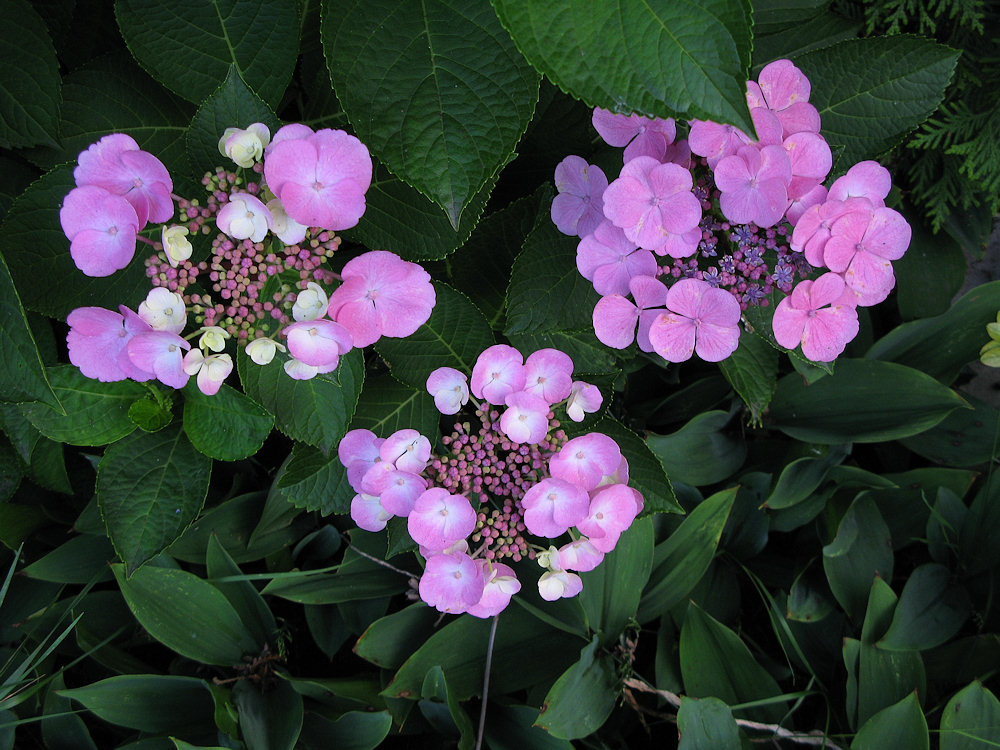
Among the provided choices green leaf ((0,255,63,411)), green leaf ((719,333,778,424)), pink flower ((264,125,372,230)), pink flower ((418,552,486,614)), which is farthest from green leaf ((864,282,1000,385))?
green leaf ((0,255,63,411))

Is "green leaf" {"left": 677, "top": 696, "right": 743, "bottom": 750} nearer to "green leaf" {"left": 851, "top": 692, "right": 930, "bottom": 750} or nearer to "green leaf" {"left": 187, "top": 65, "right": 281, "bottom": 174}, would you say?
"green leaf" {"left": 851, "top": 692, "right": 930, "bottom": 750}

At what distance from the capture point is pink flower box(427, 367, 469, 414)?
895mm

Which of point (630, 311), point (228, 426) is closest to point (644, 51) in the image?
point (630, 311)

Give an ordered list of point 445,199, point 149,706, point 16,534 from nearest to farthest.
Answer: point 445,199
point 149,706
point 16,534

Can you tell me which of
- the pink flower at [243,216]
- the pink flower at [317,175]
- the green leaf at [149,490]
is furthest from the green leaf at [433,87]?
the green leaf at [149,490]

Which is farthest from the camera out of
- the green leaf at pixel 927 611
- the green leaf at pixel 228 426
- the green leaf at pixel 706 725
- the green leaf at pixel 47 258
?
the green leaf at pixel 927 611

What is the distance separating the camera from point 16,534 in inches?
48.8

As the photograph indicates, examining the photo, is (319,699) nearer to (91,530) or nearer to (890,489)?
(91,530)

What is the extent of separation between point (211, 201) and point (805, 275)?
68 centimetres

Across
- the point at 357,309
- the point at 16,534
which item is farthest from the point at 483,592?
the point at 16,534

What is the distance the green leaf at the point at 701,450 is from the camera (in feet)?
4.08

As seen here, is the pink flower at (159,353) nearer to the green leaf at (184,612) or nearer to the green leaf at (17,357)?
the green leaf at (17,357)

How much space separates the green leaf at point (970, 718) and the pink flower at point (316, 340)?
3.36 ft

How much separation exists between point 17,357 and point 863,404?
1.20 metres
